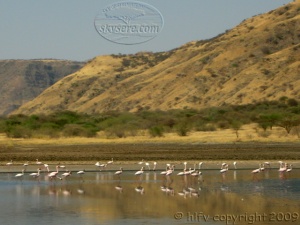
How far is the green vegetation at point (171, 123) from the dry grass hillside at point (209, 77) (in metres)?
8.91

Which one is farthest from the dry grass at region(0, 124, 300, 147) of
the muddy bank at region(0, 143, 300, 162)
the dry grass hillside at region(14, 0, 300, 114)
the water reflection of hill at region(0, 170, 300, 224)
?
the dry grass hillside at region(14, 0, 300, 114)

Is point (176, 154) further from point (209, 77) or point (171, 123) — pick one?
point (209, 77)

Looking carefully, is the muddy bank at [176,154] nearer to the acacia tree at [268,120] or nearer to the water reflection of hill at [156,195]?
the water reflection of hill at [156,195]

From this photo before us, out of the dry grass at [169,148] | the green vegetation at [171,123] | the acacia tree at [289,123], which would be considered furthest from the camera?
the green vegetation at [171,123]

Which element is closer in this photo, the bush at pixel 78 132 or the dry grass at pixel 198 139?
the dry grass at pixel 198 139

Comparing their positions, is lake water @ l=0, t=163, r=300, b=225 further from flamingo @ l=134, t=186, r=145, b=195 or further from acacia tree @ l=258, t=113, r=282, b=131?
acacia tree @ l=258, t=113, r=282, b=131

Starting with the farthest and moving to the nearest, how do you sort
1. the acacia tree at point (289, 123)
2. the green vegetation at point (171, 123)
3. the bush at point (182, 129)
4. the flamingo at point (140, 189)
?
the green vegetation at point (171, 123)
the bush at point (182, 129)
the acacia tree at point (289, 123)
the flamingo at point (140, 189)

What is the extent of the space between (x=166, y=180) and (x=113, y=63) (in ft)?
450

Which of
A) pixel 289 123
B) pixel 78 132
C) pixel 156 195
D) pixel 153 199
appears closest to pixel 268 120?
pixel 289 123

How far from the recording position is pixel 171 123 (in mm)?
80062

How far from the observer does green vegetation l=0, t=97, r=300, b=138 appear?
70.2 meters

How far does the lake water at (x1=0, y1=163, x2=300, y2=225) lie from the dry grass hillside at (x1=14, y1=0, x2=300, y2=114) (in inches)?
2498

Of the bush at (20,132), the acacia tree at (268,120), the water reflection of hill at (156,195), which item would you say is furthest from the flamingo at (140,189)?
the bush at (20,132)

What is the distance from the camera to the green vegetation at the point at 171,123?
7025cm
